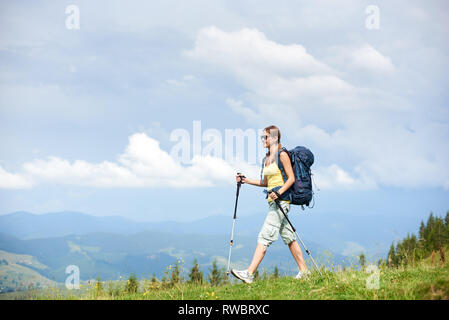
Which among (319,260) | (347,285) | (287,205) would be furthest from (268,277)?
(347,285)

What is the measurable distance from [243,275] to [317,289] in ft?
5.75

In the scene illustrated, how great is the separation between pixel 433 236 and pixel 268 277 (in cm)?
8388

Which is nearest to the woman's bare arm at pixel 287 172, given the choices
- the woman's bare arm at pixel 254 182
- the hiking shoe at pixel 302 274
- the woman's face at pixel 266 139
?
the woman's face at pixel 266 139

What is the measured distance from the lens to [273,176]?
28.1 feet

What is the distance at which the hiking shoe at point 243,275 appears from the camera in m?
8.17

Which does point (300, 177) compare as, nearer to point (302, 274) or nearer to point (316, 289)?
point (302, 274)

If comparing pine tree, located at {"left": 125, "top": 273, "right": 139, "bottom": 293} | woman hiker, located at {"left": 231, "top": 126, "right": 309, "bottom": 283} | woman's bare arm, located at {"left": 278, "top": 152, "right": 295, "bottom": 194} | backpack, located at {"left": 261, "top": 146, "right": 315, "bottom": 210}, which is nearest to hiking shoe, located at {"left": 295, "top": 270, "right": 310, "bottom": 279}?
woman hiker, located at {"left": 231, "top": 126, "right": 309, "bottom": 283}

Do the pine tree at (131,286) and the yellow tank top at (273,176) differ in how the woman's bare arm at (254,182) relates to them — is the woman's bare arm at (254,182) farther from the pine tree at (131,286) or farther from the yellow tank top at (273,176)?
the pine tree at (131,286)

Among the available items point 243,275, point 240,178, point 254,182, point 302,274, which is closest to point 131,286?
point 243,275

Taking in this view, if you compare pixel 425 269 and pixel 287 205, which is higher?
pixel 287 205

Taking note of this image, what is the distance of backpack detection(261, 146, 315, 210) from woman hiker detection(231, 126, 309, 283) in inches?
4.9

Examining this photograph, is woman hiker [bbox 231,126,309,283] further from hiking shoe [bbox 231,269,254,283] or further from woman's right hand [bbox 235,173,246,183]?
woman's right hand [bbox 235,173,246,183]
